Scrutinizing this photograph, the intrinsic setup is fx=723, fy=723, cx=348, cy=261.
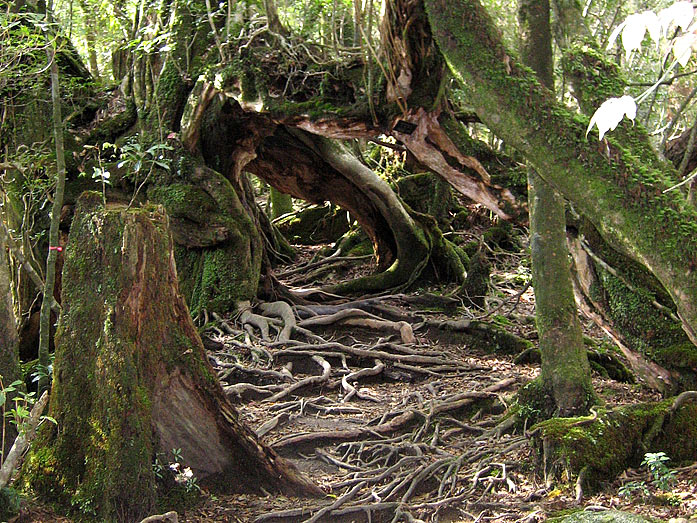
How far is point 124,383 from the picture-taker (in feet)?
11.9

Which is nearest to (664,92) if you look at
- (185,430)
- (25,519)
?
(185,430)

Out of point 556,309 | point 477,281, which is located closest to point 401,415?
point 556,309

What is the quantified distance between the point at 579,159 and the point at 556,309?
4.57ft

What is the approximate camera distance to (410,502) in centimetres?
436

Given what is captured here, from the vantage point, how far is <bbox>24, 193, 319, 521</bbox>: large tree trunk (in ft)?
11.6

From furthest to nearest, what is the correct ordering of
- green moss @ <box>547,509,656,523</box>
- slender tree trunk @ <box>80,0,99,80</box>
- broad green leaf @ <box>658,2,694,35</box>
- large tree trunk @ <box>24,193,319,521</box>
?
slender tree trunk @ <box>80,0,99,80</box>, large tree trunk @ <box>24,193,319,521</box>, green moss @ <box>547,509,656,523</box>, broad green leaf @ <box>658,2,694,35</box>

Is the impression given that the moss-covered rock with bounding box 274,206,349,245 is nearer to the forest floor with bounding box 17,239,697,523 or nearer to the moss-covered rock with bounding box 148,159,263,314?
Answer: the forest floor with bounding box 17,239,697,523

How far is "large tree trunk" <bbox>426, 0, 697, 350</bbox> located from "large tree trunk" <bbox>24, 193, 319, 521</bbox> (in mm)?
1957

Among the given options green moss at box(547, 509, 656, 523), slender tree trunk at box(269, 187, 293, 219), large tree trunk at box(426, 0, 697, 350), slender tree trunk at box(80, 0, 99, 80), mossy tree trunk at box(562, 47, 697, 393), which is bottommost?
green moss at box(547, 509, 656, 523)

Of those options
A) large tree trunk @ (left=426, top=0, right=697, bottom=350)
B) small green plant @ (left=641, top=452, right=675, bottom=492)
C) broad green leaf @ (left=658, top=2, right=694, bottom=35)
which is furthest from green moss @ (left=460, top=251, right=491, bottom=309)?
broad green leaf @ (left=658, top=2, right=694, bottom=35)

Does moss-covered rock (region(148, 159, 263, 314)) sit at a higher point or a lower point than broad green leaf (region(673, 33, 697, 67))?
lower

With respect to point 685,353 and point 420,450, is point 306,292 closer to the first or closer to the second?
point 420,450

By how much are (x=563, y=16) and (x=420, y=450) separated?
317cm

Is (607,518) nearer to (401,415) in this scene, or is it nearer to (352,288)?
(401,415)
